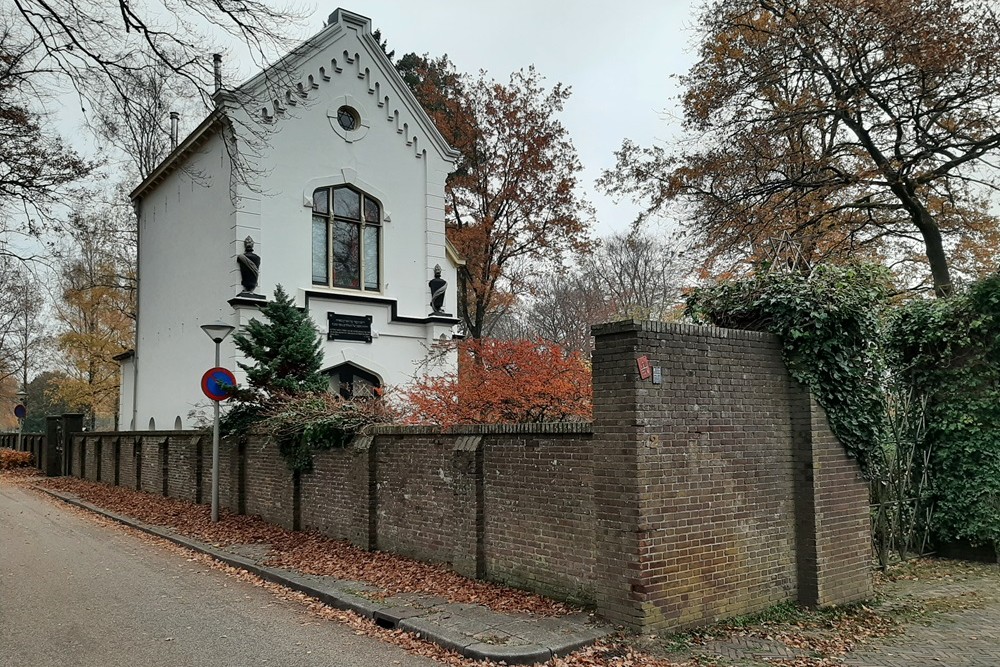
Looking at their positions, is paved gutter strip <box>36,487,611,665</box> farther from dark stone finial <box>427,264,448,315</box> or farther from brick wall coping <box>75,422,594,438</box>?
dark stone finial <box>427,264,448,315</box>

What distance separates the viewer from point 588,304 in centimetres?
4244

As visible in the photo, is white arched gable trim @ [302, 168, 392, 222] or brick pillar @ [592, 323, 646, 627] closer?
brick pillar @ [592, 323, 646, 627]

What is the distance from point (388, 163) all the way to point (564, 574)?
16.4 meters

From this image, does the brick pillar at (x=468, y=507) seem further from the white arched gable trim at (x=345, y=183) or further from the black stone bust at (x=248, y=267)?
the white arched gable trim at (x=345, y=183)

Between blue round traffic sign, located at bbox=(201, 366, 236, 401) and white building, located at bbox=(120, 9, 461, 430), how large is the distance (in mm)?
4876

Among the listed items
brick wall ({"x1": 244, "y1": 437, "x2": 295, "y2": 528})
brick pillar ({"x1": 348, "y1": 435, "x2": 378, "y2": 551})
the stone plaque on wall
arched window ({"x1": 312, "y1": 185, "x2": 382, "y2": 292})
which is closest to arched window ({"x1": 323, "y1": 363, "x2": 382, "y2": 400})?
the stone plaque on wall

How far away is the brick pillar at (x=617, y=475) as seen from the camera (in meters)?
6.80

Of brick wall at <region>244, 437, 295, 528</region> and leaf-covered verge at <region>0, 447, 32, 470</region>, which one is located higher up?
brick wall at <region>244, 437, 295, 528</region>

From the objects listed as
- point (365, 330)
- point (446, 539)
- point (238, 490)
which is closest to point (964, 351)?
point (446, 539)

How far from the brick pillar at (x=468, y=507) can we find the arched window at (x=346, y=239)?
12486 mm

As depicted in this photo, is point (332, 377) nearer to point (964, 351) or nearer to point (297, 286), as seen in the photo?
point (297, 286)

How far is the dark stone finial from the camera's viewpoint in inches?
861

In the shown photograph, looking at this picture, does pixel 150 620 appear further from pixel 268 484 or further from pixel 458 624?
pixel 268 484

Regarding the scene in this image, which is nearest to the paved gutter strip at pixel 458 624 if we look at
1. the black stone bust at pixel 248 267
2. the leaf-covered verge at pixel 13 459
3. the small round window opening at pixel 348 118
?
the black stone bust at pixel 248 267
